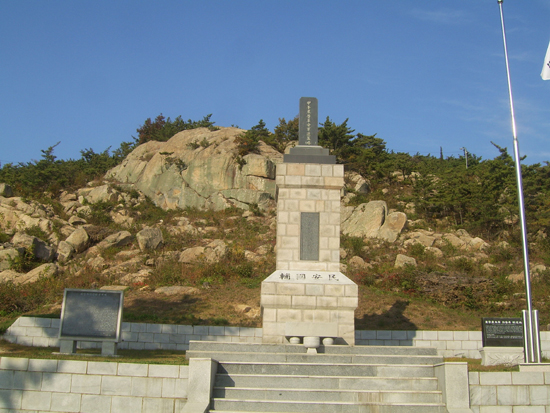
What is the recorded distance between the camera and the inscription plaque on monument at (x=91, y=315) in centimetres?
1045

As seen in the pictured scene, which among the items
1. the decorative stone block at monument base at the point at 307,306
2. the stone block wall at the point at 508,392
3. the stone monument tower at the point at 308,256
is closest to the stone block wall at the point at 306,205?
the stone monument tower at the point at 308,256

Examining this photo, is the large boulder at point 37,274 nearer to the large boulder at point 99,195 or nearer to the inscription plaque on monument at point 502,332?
the large boulder at point 99,195

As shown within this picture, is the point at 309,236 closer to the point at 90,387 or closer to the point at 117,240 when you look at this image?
the point at 90,387

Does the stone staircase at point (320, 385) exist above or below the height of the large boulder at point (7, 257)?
below

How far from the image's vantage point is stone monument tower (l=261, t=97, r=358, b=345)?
10.7 m

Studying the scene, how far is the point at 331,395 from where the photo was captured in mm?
7426

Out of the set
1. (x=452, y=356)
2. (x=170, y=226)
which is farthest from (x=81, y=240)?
(x=452, y=356)

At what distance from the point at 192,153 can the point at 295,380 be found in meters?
26.1

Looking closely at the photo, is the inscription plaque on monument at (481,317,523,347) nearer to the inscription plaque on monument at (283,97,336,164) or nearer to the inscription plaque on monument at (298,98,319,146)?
the inscription plaque on monument at (283,97,336,164)

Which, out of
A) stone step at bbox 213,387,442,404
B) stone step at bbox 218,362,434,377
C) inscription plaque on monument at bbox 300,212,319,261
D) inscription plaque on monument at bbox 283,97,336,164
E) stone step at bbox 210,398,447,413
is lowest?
stone step at bbox 210,398,447,413

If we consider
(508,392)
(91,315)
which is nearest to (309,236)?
(91,315)

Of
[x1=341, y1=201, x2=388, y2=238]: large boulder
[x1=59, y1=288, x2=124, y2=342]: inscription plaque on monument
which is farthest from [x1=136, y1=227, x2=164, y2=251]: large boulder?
[x1=59, y1=288, x2=124, y2=342]: inscription plaque on monument

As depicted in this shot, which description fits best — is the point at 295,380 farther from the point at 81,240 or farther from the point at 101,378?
the point at 81,240

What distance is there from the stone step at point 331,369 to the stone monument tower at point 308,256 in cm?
222
